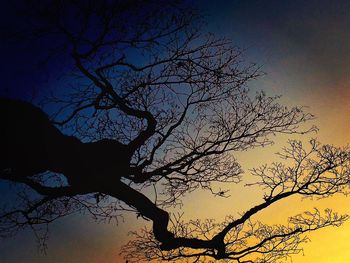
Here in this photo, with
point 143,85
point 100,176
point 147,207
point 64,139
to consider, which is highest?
point 143,85

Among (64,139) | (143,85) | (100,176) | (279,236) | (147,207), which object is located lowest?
(279,236)

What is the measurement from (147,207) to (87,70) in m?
2.75

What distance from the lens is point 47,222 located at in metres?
7.04

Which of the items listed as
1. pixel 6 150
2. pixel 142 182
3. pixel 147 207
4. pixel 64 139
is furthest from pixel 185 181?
pixel 6 150

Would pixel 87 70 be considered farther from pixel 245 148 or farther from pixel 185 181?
pixel 245 148

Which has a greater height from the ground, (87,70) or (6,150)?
(87,70)

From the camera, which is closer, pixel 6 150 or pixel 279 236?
pixel 6 150

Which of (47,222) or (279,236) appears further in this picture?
(47,222)

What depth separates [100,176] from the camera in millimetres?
5898

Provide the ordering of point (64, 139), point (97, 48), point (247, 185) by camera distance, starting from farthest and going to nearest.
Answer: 1. point (247, 185)
2. point (97, 48)
3. point (64, 139)

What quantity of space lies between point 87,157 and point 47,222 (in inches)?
84.7

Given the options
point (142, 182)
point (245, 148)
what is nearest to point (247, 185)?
point (245, 148)

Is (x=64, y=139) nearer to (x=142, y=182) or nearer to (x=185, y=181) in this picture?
(x=142, y=182)

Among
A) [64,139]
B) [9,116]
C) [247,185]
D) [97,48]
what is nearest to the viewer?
[9,116]
